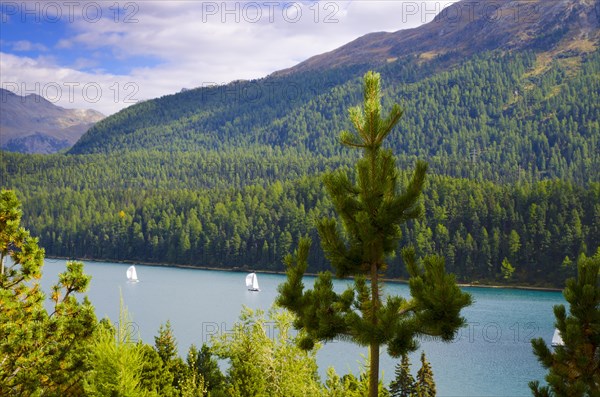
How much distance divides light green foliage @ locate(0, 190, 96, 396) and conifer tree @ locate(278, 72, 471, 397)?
7732 mm

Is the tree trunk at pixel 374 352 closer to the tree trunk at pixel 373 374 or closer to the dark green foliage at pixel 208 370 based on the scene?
the tree trunk at pixel 373 374

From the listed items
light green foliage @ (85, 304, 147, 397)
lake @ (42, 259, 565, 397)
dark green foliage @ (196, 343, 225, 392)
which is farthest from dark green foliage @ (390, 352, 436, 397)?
light green foliage @ (85, 304, 147, 397)

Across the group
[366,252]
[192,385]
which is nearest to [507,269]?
[192,385]

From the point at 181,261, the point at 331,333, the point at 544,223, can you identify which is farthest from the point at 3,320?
the point at 181,261

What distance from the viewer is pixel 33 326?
17.4 metres

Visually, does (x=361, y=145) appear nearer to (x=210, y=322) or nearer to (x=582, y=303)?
(x=582, y=303)

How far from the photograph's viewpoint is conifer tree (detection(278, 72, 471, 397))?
12359mm

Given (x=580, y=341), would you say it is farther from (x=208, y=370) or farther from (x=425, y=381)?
(x=425, y=381)

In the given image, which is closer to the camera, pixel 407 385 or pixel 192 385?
pixel 192 385

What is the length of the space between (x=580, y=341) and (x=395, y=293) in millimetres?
45671

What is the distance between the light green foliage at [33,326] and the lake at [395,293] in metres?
10.5

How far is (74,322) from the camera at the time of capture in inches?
736

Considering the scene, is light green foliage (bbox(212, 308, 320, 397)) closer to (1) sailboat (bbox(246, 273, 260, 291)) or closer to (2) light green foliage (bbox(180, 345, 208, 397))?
(2) light green foliage (bbox(180, 345, 208, 397))

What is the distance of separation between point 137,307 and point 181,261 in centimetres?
6991
